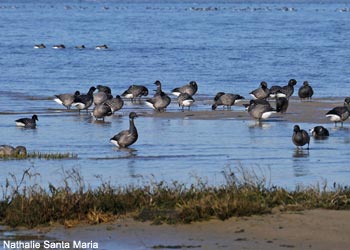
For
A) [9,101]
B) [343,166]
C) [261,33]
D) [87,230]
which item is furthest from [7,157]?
[261,33]

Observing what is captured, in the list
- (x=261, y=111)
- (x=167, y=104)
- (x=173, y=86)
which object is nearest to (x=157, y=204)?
(x=261, y=111)

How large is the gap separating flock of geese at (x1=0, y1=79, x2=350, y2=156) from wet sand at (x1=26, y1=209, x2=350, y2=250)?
7282 mm

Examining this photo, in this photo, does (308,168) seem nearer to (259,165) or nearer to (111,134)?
(259,165)

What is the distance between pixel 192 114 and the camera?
24.9m

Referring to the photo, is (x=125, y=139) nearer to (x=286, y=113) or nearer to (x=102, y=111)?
(x=102, y=111)

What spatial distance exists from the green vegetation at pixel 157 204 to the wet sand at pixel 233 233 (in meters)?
0.13

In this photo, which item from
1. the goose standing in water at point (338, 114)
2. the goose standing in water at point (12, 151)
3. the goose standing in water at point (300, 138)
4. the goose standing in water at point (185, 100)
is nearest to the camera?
the goose standing in water at point (12, 151)

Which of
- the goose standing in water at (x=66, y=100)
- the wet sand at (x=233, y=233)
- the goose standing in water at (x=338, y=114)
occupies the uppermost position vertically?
the goose standing in water at (x=66, y=100)

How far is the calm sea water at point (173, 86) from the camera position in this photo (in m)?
16.0

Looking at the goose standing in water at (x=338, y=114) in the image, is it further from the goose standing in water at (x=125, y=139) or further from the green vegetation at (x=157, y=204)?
the green vegetation at (x=157, y=204)

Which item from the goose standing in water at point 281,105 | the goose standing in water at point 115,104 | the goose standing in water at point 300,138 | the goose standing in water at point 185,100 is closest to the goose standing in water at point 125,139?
the goose standing in water at point 300,138

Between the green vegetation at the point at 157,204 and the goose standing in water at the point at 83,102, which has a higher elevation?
the goose standing in water at the point at 83,102

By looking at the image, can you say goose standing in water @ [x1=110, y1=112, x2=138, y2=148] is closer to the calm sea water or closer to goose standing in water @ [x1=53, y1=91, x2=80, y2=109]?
the calm sea water

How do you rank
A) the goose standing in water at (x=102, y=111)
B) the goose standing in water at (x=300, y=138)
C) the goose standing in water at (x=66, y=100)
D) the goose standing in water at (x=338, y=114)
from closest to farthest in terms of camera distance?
1. the goose standing in water at (x=300, y=138)
2. the goose standing in water at (x=338, y=114)
3. the goose standing in water at (x=102, y=111)
4. the goose standing in water at (x=66, y=100)
